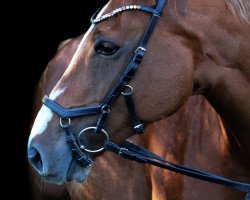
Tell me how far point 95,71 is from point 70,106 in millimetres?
204

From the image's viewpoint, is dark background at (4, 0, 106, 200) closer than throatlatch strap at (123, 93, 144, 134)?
No

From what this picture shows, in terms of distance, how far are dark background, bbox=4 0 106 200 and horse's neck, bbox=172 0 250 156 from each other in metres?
3.29

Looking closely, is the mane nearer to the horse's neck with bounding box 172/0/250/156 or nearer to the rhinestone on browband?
the horse's neck with bounding box 172/0/250/156

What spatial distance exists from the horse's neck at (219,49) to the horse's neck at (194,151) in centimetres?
35

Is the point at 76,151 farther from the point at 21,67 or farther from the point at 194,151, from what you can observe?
the point at 21,67

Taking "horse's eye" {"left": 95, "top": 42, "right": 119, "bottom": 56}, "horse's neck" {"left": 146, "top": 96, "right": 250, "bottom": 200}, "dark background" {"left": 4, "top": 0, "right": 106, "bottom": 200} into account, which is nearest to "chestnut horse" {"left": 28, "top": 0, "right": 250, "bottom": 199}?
"horse's eye" {"left": 95, "top": 42, "right": 119, "bottom": 56}

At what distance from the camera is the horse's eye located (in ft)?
8.30

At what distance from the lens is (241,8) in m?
2.56

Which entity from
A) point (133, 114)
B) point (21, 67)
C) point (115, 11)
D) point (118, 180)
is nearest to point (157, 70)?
point (133, 114)

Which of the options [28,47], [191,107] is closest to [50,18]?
[28,47]

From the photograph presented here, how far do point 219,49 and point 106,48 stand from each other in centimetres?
54

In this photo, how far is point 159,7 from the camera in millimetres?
2531

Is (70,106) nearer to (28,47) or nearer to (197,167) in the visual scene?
(197,167)

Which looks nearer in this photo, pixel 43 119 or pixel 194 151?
pixel 43 119
